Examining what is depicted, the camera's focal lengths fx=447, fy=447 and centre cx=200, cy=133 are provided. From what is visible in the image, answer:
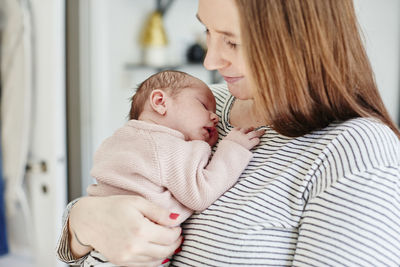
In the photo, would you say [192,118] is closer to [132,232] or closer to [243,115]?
[243,115]

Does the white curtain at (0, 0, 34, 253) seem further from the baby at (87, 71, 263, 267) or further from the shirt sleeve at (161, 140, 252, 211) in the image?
the shirt sleeve at (161, 140, 252, 211)

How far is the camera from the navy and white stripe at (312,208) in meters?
0.72

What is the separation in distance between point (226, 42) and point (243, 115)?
22 centimetres

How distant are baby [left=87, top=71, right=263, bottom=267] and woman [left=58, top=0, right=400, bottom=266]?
34mm

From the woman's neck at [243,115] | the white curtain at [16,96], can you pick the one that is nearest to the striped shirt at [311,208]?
the woman's neck at [243,115]

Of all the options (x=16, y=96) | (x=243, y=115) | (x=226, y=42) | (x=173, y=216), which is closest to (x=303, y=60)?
(x=226, y=42)

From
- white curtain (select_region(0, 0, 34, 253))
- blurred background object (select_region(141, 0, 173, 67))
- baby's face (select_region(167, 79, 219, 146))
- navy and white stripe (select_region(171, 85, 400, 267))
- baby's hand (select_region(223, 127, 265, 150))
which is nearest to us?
navy and white stripe (select_region(171, 85, 400, 267))

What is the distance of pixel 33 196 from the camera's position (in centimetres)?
208

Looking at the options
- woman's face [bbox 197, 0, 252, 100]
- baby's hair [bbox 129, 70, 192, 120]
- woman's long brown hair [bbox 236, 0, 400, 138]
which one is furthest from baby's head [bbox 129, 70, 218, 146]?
woman's long brown hair [bbox 236, 0, 400, 138]

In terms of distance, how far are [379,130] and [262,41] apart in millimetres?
265

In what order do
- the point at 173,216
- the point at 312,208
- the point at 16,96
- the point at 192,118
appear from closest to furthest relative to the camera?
the point at 312,208
the point at 173,216
the point at 192,118
the point at 16,96

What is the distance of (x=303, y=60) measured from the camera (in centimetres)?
84

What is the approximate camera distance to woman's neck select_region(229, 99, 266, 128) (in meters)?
1.07

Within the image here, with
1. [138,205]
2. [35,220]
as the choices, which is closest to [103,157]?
[138,205]
